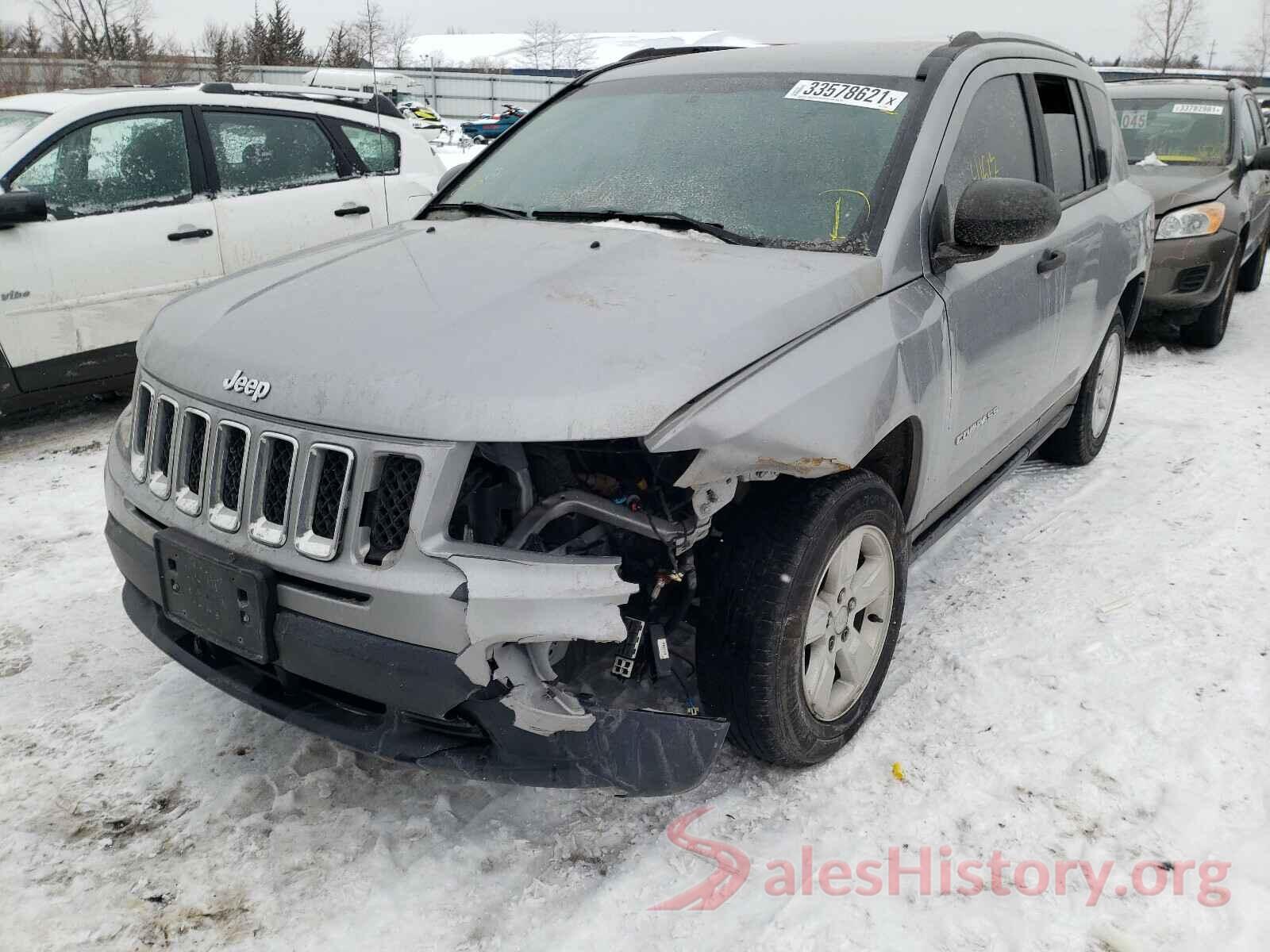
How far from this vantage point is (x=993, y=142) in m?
3.23

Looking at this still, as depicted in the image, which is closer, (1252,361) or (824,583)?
(824,583)

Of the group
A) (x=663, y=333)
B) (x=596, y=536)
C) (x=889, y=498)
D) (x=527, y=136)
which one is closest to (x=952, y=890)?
(x=889, y=498)

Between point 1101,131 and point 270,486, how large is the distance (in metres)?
3.89

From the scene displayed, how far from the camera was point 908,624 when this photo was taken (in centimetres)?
341

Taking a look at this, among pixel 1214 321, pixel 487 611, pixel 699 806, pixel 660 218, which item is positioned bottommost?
pixel 699 806

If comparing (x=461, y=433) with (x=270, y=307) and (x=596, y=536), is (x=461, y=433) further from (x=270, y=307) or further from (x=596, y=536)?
(x=270, y=307)

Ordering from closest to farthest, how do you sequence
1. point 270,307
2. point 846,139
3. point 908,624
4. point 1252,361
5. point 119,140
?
1. point 270,307
2. point 846,139
3. point 908,624
4. point 119,140
5. point 1252,361

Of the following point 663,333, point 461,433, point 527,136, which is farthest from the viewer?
point 527,136

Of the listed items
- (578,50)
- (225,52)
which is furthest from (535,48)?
(225,52)

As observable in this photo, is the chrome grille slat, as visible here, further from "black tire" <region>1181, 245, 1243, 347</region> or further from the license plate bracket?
"black tire" <region>1181, 245, 1243, 347</region>

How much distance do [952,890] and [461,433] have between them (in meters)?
1.49

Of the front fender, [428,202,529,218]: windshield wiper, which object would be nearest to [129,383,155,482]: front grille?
[428,202,529,218]: windshield wiper

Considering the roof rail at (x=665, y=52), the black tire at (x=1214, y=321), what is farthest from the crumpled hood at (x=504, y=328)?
the black tire at (x=1214, y=321)

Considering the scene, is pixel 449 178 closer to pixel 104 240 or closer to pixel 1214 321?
pixel 104 240
